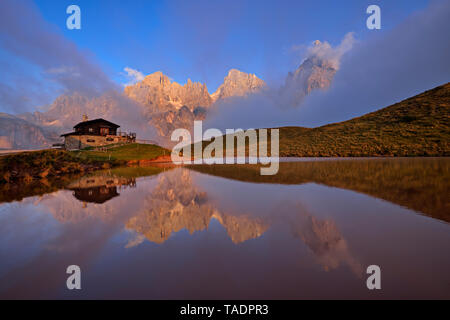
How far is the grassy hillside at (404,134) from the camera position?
47113 mm

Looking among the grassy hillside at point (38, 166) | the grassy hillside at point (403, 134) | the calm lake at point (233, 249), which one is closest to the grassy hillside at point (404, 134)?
the grassy hillside at point (403, 134)

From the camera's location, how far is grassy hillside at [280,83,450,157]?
47.1 meters

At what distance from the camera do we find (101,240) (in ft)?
20.4

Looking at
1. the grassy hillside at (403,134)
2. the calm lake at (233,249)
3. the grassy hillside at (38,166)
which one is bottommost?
the calm lake at (233,249)

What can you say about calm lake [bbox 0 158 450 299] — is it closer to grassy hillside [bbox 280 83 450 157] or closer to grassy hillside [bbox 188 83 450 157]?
grassy hillside [bbox 188 83 450 157]

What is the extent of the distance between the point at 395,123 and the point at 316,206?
80641 mm

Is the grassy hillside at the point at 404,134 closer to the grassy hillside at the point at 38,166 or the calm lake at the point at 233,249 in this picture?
the calm lake at the point at 233,249

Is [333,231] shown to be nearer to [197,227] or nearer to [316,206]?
[316,206]

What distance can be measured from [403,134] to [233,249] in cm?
7356

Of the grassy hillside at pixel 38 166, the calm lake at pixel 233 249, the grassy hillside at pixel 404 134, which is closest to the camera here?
the calm lake at pixel 233 249

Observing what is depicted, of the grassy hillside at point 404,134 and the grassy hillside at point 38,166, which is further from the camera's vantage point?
the grassy hillside at point 404,134

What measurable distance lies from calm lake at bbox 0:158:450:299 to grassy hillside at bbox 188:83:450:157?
52171 millimetres

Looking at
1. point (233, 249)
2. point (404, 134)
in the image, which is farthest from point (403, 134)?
point (233, 249)

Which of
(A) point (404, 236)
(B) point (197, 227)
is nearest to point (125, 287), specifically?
(B) point (197, 227)
